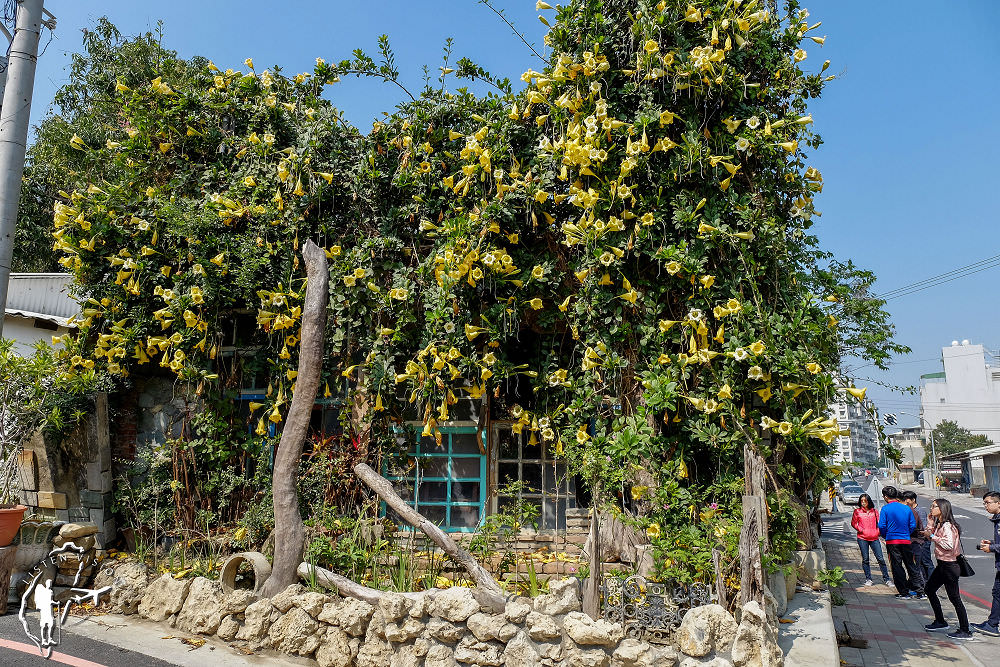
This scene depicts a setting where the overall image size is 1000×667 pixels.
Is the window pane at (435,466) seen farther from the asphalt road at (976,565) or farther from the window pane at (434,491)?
the asphalt road at (976,565)

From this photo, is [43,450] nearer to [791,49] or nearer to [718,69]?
[718,69]

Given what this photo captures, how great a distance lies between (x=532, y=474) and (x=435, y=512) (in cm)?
117

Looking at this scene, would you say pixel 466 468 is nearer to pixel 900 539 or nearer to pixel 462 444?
pixel 462 444

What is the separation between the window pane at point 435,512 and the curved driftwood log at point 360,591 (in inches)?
60.7

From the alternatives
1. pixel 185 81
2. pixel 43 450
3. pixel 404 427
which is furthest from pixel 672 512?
pixel 185 81

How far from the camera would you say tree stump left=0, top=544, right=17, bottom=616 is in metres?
5.74

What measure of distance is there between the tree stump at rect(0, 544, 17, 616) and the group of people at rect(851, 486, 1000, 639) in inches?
365

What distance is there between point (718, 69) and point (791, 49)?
886 mm

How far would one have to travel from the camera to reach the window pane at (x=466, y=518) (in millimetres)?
6887

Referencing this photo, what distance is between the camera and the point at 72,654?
4.82 m

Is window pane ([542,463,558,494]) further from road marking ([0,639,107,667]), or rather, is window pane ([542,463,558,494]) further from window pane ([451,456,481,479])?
road marking ([0,639,107,667])

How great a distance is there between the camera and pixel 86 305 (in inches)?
282

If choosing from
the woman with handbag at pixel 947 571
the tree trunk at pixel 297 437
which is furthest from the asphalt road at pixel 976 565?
the tree trunk at pixel 297 437

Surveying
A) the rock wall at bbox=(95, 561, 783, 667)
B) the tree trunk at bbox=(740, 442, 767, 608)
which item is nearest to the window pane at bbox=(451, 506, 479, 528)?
the rock wall at bbox=(95, 561, 783, 667)
